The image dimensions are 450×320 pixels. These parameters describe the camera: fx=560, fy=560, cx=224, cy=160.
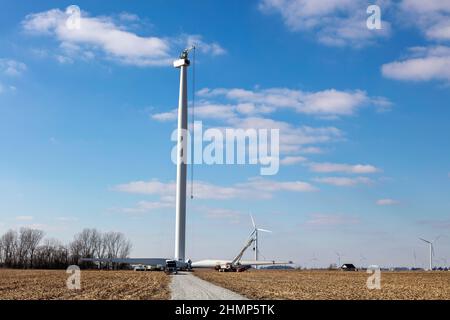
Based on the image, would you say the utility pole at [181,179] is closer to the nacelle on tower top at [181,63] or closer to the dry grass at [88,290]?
the nacelle on tower top at [181,63]

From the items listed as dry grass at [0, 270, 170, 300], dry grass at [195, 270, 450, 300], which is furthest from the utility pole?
dry grass at [0, 270, 170, 300]

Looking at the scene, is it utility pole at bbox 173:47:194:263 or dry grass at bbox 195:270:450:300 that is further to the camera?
utility pole at bbox 173:47:194:263

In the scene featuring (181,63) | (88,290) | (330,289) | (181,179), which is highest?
(181,63)

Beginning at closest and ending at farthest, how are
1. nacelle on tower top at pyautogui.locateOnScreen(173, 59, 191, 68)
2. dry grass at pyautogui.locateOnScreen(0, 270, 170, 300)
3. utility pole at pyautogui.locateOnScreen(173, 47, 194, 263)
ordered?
dry grass at pyautogui.locateOnScreen(0, 270, 170, 300)
utility pole at pyautogui.locateOnScreen(173, 47, 194, 263)
nacelle on tower top at pyautogui.locateOnScreen(173, 59, 191, 68)

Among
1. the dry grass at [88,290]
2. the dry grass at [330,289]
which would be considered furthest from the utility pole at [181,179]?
the dry grass at [88,290]

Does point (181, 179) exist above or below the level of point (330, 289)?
above

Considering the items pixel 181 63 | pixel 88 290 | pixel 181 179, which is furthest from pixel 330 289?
pixel 181 63

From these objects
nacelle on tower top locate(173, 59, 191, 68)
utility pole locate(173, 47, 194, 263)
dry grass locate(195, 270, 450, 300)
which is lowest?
dry grass locate(195, 270, 450, 300)

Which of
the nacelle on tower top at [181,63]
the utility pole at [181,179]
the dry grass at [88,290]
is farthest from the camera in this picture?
the nacelle on tower top at [181,63]

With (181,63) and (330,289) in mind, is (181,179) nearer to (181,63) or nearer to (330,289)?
(181,63)

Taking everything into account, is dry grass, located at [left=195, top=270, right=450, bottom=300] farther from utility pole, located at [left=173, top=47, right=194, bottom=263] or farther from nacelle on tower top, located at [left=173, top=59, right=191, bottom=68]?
nacelle on tower top, located at [left=173, top=59, right=191, bottom=68]

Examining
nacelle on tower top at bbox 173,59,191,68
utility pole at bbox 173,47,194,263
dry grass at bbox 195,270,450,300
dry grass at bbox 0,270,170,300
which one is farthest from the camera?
nacelle on tower top at bbox 173,59,191,68

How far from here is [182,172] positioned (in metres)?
140
